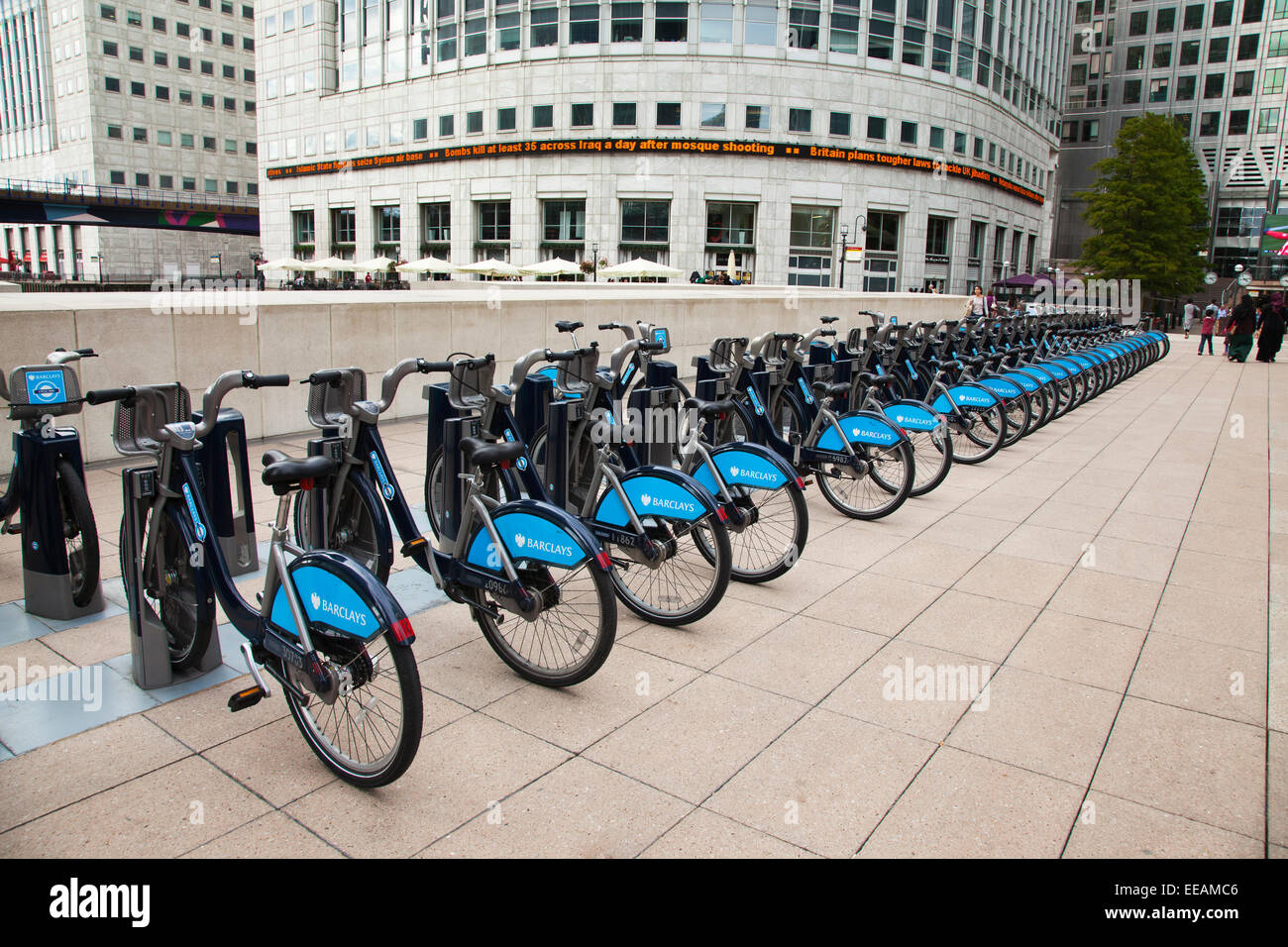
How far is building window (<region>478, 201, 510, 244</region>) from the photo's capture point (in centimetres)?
4878

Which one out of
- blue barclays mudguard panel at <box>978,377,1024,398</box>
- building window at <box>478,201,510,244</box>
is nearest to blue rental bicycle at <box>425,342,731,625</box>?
blue barclays mudguard panel at <box>978,377,1024,398</box>

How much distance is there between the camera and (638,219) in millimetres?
46094

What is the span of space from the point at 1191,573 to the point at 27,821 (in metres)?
6.12

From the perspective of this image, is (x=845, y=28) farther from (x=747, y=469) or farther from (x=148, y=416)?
(x=148, y=416)

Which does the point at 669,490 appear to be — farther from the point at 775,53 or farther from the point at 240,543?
the point at 775,53

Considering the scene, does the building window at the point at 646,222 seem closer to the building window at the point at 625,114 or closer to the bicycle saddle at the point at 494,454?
the building window at the point at 625,114

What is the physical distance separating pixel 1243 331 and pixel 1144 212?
30842mm

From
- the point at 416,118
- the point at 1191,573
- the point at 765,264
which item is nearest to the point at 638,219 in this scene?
the point at 765,264

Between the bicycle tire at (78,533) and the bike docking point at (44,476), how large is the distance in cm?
3

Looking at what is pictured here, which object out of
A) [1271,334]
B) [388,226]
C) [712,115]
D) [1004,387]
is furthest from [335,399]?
[388,226]

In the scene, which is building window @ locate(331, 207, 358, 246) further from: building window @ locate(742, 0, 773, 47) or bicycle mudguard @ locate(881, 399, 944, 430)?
bicycle mudguard @ locate(881, 399, 944, 430)

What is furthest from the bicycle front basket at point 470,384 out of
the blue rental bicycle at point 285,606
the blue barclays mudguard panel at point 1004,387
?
the blue barclays mudguard panel at point 1004,387

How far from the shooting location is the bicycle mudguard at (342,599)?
9.31 feet

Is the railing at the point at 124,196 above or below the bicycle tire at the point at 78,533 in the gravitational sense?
above
